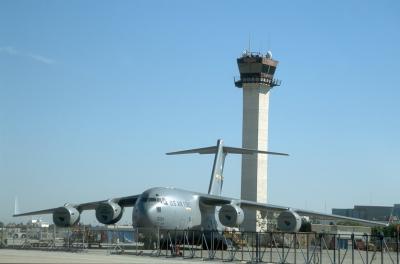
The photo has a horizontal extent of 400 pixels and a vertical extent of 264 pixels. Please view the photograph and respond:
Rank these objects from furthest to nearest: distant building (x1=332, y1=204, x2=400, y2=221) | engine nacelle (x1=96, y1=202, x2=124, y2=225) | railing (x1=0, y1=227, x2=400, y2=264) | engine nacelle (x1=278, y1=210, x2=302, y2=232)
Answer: distant building (x1=332, y1=204, x2=400, y2=221), engine nacelle (x1=96, y1=202, x2=124, y2=225), engine nacelle (x1=278, y1=210, x2=302, y2=232), railing (x1=0, y1=227, x2=400, y2=264)

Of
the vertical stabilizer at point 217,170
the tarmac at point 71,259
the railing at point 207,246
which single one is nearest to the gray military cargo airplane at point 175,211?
the railing at point 207,246

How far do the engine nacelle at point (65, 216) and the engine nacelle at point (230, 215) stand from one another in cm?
950

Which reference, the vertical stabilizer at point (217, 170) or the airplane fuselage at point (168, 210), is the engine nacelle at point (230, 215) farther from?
the vertical stabilizer at point (217, 170)

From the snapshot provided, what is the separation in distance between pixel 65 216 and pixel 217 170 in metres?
13.0

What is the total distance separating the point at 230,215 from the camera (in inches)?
1556

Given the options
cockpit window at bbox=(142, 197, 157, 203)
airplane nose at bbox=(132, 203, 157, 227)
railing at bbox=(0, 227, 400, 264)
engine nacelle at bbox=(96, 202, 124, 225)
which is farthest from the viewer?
engine nacelle at bbox=(96, 202, 124, 225)

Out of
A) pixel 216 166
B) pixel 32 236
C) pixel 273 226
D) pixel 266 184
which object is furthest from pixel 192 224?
pixel 273 226

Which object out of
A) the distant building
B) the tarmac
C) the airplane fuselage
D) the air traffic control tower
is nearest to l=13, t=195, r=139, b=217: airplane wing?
the airplane fuselage

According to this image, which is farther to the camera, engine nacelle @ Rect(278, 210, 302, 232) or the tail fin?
the tail fin

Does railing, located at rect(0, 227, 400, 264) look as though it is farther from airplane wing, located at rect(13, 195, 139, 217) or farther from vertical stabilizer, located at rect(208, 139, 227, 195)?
vertical stabilizer, located at rect(208, 139, 227, 195)

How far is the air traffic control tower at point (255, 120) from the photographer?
264 feet

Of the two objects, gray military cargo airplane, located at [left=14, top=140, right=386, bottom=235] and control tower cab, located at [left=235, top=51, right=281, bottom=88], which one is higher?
control tower cab, located at [left=235, top=51, right=281, bottom=88]

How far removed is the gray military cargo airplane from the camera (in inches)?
1486

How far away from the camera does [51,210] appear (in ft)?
143
